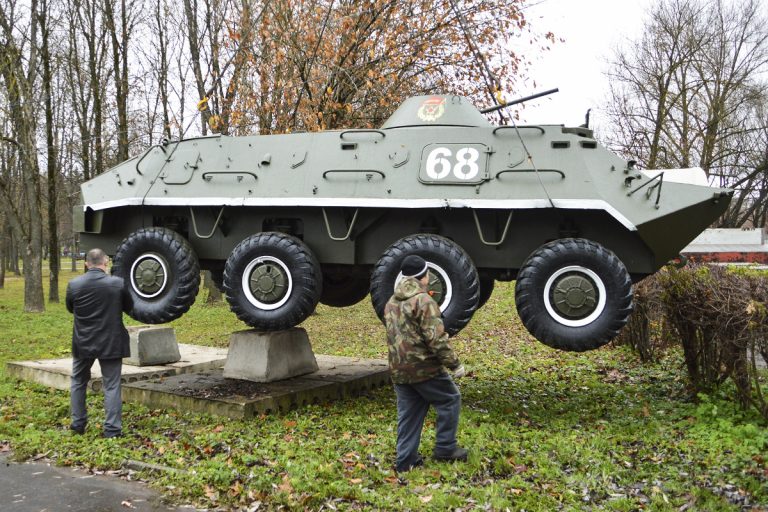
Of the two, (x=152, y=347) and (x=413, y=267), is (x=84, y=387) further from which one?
(x=413, y=267)

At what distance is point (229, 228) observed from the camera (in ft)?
27.5

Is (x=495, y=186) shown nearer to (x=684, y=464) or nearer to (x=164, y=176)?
(x=684, y=464)

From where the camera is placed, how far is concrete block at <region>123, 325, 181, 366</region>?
10383 mm

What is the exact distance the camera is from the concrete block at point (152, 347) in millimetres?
10383

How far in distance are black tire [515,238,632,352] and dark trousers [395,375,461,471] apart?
1.17m

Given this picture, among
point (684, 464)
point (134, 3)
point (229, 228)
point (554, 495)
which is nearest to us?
point (554, 495)

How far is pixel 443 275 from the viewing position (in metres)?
6.92

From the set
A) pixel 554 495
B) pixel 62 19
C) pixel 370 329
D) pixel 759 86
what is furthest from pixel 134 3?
pixel 759 86

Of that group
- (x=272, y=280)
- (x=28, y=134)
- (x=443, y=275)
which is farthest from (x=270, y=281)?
(x=28, y=134)

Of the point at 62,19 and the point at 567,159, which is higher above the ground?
the point at 62,19

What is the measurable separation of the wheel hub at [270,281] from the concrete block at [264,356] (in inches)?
49.9

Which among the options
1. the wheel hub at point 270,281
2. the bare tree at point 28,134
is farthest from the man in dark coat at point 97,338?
the bare tree at point 28,134

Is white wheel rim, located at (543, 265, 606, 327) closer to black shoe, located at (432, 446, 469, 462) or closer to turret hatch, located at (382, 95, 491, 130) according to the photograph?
black shoe, located at (432, 446, 469, 462)

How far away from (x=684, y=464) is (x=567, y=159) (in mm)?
2884
